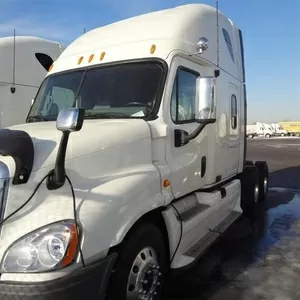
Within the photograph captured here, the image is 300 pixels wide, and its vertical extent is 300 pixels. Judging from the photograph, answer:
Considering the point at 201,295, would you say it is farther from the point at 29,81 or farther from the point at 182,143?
the point at 29,81

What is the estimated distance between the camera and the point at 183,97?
170 inches

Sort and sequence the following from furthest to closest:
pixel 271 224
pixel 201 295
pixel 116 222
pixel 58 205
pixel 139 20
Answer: pixel 271 224 → pixel 139 20 → pixel 201 295 → pixel 116 222 → pixel 58 205

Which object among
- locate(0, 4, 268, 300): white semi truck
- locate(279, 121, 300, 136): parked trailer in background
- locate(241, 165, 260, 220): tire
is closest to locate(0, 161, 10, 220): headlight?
locate(0, 4, 268, 300): white semi truck

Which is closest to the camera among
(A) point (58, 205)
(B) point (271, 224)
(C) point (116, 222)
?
(A) point (58, 205)

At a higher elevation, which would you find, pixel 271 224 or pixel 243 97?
pixel 243 97

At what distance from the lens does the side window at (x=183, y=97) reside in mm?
4113

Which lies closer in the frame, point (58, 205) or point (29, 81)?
point (58, 205)

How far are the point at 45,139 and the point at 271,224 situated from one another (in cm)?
532

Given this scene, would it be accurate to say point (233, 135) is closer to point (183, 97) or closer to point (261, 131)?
point (183, 97)

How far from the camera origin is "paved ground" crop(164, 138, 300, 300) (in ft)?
13.4

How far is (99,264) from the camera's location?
2.64m

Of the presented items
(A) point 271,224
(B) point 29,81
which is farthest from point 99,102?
(A) point 271,224

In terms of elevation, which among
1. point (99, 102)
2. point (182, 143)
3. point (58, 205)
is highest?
point (99, 102)

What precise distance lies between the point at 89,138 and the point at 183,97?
156 cm
